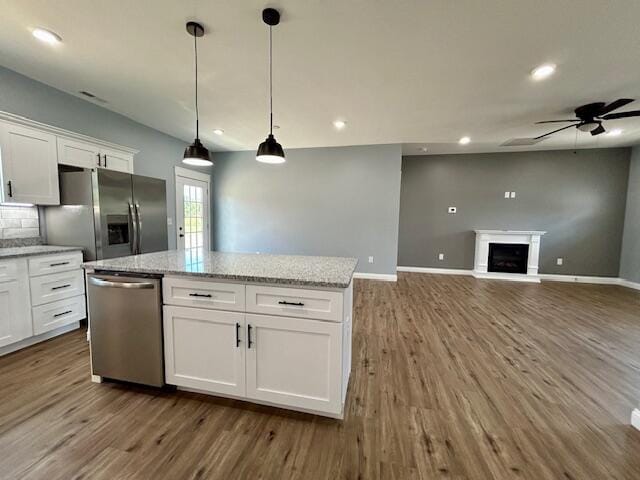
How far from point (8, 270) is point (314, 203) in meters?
4.28

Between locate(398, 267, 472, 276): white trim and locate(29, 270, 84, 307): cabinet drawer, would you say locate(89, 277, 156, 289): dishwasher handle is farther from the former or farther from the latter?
locate(398, 267, 472, 276): white trim

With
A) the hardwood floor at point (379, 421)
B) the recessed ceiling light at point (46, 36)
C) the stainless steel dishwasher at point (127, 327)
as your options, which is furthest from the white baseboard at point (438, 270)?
the recessed ceiling light at point (46, 36)

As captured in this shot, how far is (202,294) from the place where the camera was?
1.75m

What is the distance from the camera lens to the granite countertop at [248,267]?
1.58 metres

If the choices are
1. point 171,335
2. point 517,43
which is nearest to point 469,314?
point 517,43

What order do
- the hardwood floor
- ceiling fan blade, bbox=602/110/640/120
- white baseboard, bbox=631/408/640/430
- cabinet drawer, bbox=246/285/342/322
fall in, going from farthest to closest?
1. ceiling fan blade, bbox=602/110/640/120
2. white baseboard, bbox=631/408/640/430
3. cabinet drawer, bbox=246/285/342/322
4. the hardwood floor

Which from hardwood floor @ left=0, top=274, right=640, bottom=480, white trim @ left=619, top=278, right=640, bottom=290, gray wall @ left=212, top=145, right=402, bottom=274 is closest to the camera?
hardwood floor @ left=0, top=274, right=640, bottom=480

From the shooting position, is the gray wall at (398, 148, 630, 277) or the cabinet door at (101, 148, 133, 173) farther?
the gray wall at (398, 148, 630, 277)

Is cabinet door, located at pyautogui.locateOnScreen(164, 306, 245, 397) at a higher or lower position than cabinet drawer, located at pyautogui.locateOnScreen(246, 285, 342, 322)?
lower

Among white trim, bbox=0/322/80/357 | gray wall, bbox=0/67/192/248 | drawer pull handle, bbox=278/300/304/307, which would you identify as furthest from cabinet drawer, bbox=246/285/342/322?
gray wall, bbox=0/67/192/248

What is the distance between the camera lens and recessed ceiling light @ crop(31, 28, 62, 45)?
6.64 feet

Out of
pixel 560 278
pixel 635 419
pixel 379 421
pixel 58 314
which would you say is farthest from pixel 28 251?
pixel 560 278

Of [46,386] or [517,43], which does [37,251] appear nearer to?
[46,386]

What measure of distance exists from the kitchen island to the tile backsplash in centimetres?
175
